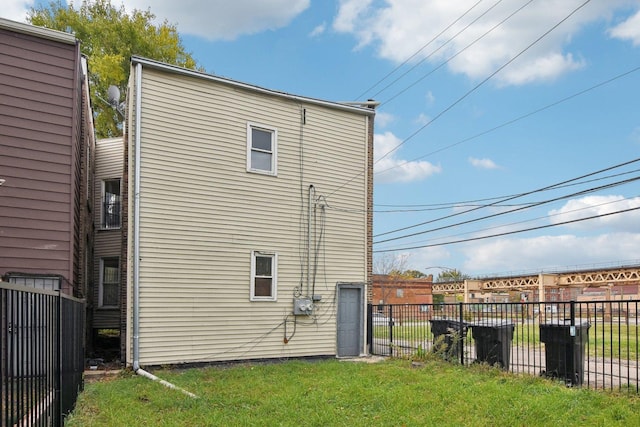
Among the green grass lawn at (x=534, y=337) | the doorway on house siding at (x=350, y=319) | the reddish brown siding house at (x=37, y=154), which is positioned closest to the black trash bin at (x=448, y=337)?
the green grass lawn at (x=534, y=337)

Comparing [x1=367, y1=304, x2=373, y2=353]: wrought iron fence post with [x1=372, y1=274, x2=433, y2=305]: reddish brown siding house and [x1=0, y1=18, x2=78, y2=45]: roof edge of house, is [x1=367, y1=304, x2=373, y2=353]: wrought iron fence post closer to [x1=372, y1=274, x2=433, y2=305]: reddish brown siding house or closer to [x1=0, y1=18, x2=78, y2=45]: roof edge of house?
[x1=0, y1=18, x2=78, y2=45]: roof edge of house

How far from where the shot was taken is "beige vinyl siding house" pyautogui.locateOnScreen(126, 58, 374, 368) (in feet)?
36.1

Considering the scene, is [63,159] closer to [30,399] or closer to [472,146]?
[30,399]

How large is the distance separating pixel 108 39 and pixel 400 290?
114 ft

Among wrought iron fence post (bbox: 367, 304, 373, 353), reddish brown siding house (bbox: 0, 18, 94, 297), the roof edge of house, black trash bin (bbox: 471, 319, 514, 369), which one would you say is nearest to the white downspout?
reddish brown siding house (bbox: 0, 18, 94, 297)

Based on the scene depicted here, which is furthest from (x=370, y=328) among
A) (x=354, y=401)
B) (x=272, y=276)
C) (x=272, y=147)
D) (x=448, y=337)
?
(x=354, y=401)

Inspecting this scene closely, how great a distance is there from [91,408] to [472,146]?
15.2m

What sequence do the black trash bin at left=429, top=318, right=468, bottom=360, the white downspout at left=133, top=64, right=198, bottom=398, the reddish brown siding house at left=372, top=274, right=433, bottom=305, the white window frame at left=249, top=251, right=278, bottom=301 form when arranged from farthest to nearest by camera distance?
the reddish brown siding house at left=372, top=274, right=433, bottom=305 → the white window frame at left=249, top=251, right=278, bottom=301 → the black trash bin at left=429, top=318, right=468, bottom=360 → the white downspout at left=133, top=64, right=198, bottom=398

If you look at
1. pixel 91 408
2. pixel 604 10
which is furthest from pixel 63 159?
pixel 604 10

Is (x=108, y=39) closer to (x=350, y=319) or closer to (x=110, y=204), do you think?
(x=110, y=204)

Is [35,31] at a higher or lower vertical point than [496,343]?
higher

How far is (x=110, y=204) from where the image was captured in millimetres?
15852

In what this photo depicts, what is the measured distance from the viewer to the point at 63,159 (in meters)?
9.88

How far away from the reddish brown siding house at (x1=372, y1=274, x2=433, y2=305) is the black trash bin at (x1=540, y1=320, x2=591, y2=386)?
115ft
